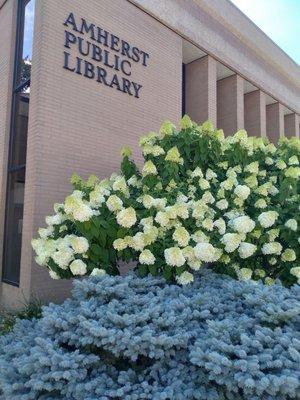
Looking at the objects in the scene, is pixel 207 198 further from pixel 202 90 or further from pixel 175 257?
pixel 202 90

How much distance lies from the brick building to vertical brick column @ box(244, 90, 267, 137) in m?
2.70

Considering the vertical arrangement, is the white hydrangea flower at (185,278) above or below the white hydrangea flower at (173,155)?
below

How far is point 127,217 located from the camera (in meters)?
4.50

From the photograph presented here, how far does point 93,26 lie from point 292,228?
552 centimetres

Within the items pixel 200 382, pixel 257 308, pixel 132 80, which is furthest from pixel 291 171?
pixel 132 80

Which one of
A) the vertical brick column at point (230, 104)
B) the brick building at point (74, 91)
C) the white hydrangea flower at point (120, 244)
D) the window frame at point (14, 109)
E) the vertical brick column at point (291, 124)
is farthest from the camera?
the vertical brick column at point (291, 124)

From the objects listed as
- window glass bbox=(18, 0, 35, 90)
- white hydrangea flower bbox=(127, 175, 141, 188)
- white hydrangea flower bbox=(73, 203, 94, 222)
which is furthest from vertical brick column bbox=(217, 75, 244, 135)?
white hydrangea flower bbox=(73, 203, 94, 222)

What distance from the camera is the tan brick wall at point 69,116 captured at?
665 cm

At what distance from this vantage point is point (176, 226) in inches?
185

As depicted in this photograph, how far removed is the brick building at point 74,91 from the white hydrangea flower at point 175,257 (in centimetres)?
301

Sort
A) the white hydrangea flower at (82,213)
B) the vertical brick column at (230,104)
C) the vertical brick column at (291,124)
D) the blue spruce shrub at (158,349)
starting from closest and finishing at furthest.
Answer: the blue spruce shrub at (158,349), the white hydrangea flower at (82,213), the vertical brick column at (230,104), the vertical brick column at (291,124)

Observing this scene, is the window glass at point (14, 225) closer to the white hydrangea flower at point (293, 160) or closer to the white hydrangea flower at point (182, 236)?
the white hydrangea flower at point (182, 236)

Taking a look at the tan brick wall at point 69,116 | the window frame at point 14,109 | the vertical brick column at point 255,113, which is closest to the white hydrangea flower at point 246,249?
the tan brick wall at point 69,116

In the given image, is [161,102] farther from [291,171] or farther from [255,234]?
[255,234]
